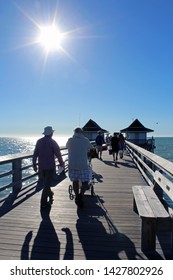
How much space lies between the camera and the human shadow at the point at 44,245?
4.07 meters

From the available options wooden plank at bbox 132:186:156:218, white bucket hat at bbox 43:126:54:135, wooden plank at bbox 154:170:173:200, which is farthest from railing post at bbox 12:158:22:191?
wooden plank at bbox 154:170:173:200

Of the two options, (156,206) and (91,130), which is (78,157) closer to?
(156,206)

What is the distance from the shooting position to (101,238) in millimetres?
4801

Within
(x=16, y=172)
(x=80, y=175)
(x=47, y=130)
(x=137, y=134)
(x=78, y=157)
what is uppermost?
(x=137, y=134)

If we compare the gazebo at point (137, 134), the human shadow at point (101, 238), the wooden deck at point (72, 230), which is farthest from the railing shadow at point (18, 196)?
the gazebo at point (137, 134)

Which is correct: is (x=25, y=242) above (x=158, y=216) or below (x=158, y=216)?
below

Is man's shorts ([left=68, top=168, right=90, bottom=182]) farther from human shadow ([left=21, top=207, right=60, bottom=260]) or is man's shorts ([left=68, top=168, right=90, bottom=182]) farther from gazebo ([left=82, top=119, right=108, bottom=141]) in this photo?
gazebo ([left=82, top=119, right=108, bottom=141])

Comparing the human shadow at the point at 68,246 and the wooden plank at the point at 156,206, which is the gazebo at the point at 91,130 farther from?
the human shadow at the point at 68,246

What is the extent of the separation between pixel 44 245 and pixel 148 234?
5.10 ft

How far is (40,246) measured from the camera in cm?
442

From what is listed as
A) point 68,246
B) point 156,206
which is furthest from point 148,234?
point 68,246
